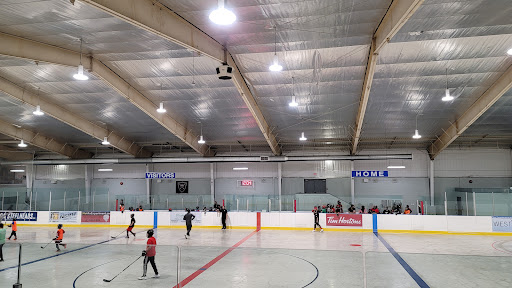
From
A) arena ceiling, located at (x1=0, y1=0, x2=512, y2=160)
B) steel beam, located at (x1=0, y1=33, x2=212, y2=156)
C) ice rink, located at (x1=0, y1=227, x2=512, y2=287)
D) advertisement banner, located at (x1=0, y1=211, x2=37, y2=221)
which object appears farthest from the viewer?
advertisement banner, located at (x1=0, y1=211, x2=37, y2=221)

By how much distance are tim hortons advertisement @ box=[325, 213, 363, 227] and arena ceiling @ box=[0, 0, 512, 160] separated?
708cm

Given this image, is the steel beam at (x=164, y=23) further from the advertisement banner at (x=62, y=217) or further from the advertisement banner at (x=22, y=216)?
the advertisement banner at (x=22, y=216)

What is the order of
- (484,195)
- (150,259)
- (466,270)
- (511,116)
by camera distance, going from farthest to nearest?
(511,116) → (484,195) → (150,259) → (466,270)

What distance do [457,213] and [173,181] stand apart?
27.0 meters

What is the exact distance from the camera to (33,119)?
2891 centimetres

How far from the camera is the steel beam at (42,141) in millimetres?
30578

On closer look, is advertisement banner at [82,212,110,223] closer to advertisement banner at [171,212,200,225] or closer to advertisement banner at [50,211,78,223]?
advertisement banner at [50,211,78,223]

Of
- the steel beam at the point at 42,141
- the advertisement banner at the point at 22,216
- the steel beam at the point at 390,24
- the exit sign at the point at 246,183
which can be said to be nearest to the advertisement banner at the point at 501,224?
the steel beam at the point at 390,24

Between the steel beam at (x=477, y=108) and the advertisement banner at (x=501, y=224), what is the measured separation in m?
6.20

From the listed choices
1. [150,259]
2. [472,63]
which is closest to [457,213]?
[472,63]

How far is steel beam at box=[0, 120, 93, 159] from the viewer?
1204 inches

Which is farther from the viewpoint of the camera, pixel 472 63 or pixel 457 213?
pixel 457 213

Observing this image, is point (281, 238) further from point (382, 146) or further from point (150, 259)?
point (382, 146)

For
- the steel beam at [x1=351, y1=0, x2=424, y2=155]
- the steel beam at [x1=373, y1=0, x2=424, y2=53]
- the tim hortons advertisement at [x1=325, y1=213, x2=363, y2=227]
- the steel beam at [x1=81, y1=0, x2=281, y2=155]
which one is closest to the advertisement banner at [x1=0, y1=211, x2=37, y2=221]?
the steel beam at [x1=81, y1=0, x2=281, y2=155]
